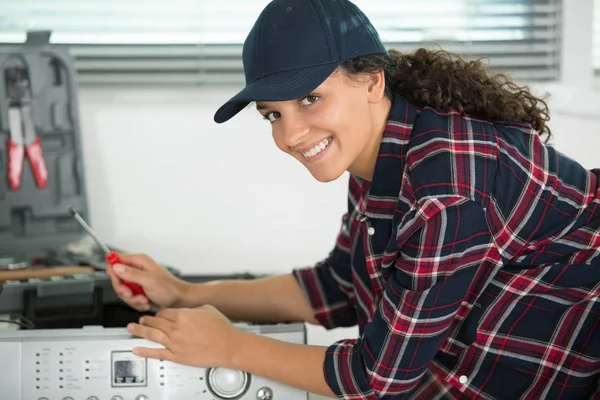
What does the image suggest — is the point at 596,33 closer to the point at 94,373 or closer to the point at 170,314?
the point at 170,314

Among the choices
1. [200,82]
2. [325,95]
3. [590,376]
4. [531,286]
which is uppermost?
[200,82]

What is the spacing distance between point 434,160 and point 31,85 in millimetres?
1008

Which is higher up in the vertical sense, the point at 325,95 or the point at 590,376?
the point at 325,95

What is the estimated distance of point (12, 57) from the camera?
5.24ft

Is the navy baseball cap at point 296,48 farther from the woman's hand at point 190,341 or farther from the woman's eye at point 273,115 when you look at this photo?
the woman's hand at point 190,341

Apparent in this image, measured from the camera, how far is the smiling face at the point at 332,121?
3.15 ft

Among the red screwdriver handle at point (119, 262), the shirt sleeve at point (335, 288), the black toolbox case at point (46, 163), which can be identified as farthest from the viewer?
the black toolbox case at point (46, 163)

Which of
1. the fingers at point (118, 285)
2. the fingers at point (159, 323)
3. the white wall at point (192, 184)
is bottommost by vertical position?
the fingers at point (159, 323)

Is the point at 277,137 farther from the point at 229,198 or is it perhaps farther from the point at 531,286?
the point at 229,198

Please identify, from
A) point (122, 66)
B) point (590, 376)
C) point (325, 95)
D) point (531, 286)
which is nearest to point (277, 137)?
point (325, 95)

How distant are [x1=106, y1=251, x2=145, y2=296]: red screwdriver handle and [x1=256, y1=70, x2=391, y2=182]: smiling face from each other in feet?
1.08

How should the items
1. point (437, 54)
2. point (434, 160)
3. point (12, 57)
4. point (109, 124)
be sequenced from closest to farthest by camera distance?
1. point (434, 160)
2. point (437, 54)
3. point (12, 57)
4. point (109, 124)

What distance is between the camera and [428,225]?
894 mm

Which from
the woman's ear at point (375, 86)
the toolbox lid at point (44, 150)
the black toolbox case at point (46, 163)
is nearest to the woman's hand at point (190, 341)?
the woman's ear at point (375, 86)
